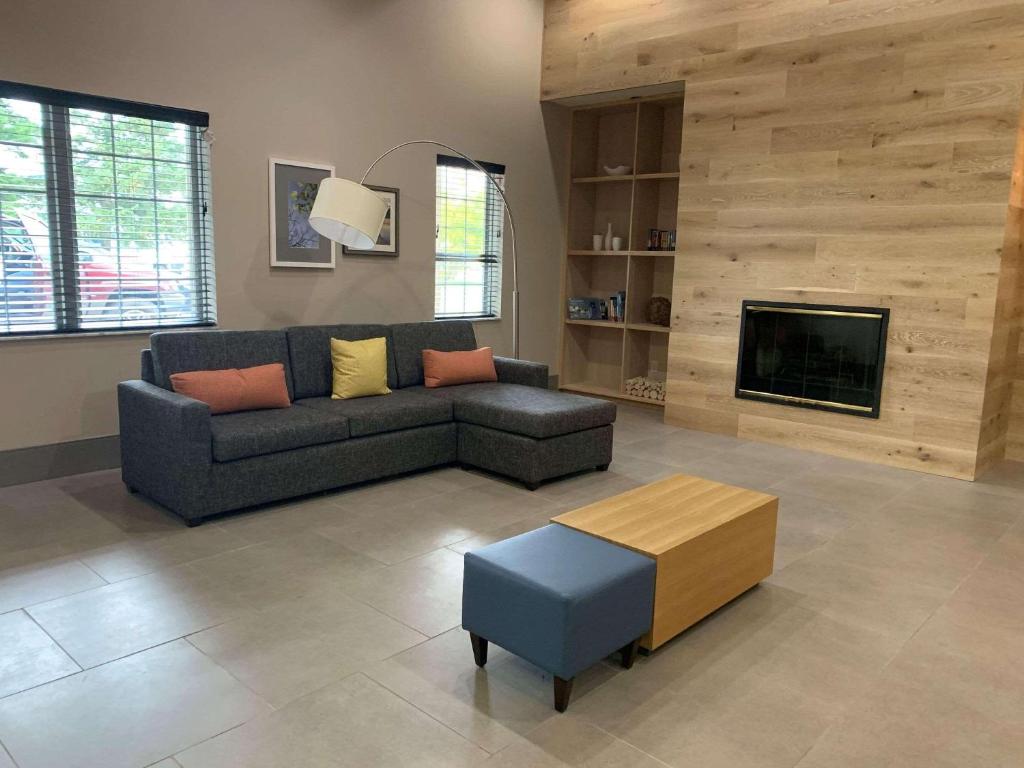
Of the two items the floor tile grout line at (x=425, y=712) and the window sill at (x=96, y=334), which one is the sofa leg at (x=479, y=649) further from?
the window sill at (x=96, y=334)

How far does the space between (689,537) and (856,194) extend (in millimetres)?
3567

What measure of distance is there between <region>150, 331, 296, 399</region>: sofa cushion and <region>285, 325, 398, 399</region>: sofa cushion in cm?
5

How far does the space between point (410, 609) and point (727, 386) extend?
382cm

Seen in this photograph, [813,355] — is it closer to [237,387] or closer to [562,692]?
[237,387]

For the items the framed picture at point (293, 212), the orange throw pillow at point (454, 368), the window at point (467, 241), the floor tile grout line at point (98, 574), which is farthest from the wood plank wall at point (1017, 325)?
the floor tile grout line at point (98, 574)

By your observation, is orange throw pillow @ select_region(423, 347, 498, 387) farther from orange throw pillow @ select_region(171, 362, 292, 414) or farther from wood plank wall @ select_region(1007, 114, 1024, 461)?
wood plank wall @ select_region(1007, 114, 1024, 461)

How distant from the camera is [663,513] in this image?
2.96 m

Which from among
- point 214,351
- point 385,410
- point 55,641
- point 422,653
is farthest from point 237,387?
point 422,653

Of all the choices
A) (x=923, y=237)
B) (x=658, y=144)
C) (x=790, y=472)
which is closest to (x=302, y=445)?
(x=790, y=472)

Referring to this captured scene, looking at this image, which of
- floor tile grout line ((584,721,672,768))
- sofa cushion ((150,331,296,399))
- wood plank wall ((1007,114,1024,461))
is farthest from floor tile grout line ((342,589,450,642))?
wood plank wall ((1007,114,1024,461))

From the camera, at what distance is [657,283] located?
734 cm

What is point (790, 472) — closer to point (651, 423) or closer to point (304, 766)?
point (651, 423)

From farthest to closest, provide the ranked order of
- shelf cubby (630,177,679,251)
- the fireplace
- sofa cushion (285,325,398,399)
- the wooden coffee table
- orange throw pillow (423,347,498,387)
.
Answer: shelf cubby (630,177,679,251) → the fireplace → orange throw pillow (423,347,498,387) → sofa cushion (285,325,398,399) → the wooden coffee table

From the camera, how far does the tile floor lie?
2.14m
